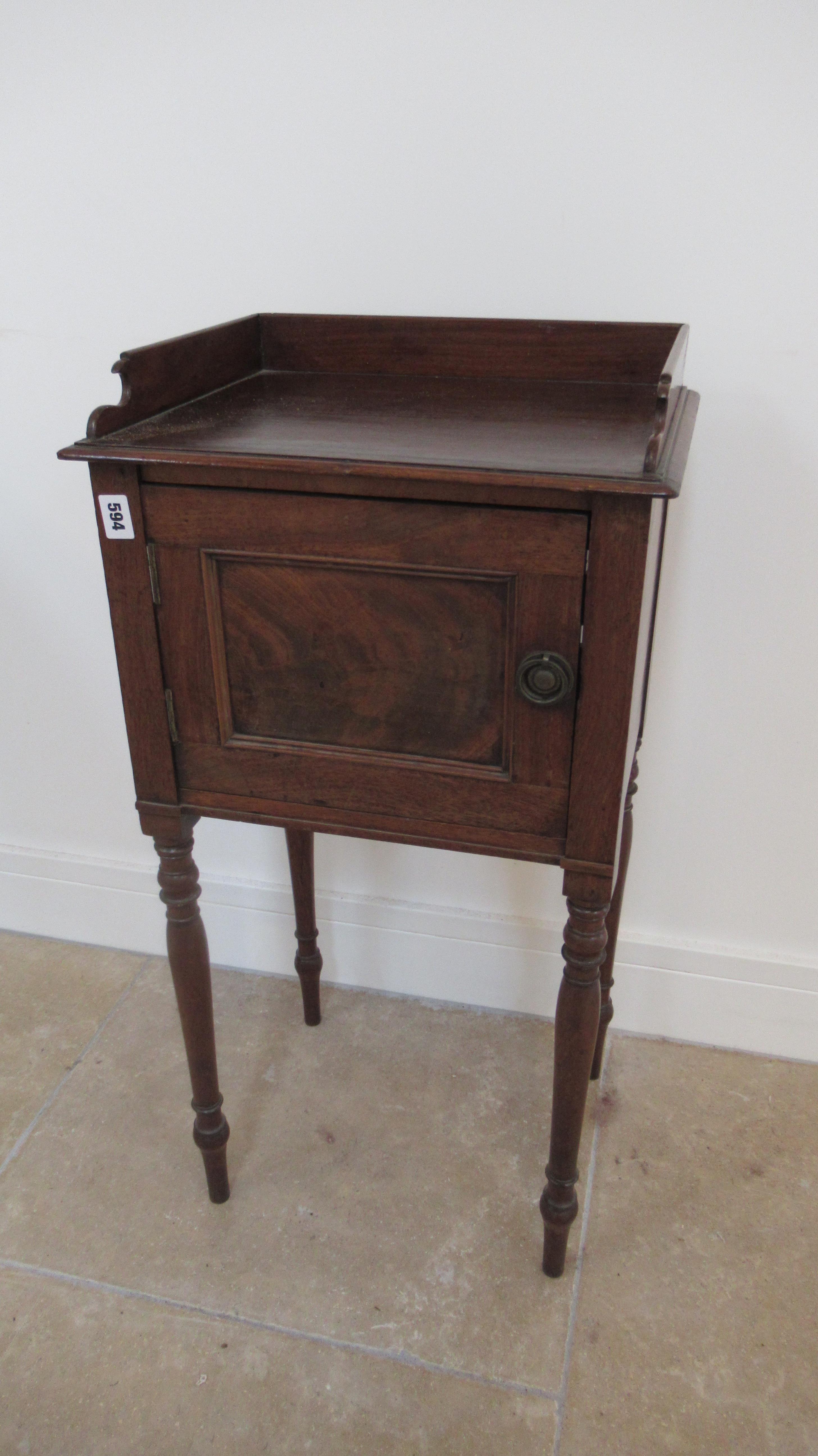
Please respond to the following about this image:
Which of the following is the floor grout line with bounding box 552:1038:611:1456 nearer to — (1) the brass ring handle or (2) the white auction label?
(1) the brass ring handle

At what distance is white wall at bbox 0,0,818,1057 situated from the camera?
131 centimetres

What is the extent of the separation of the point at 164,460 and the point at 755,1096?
1.33 metres

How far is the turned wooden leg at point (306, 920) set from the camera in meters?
1.70

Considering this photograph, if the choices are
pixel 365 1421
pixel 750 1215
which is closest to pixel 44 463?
pixel 365 1421

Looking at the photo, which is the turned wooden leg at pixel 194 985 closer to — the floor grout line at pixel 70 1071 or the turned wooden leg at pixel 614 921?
the floor grout line at pixel 70 1071

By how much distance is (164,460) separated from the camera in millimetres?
1019

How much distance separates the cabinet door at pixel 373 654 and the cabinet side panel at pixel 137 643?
0.01 m

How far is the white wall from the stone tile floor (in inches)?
7.9

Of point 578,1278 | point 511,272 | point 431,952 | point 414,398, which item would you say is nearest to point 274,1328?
point 578,1278

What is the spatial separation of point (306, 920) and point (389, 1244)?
1.68 feet

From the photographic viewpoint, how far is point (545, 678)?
3.34ft

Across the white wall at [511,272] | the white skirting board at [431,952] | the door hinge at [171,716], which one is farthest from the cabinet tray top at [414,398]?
the white skirting board at [431,952]

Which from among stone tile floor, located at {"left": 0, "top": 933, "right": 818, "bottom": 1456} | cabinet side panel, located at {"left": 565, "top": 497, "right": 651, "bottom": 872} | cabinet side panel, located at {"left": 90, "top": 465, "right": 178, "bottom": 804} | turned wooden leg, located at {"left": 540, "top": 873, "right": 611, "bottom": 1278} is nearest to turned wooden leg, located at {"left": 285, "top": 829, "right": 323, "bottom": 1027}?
stone tile floor, located at {"left": 0, "top": 933, "right": 818, "bottom": 1456}

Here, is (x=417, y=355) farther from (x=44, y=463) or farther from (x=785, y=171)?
(x=44, y=463)
